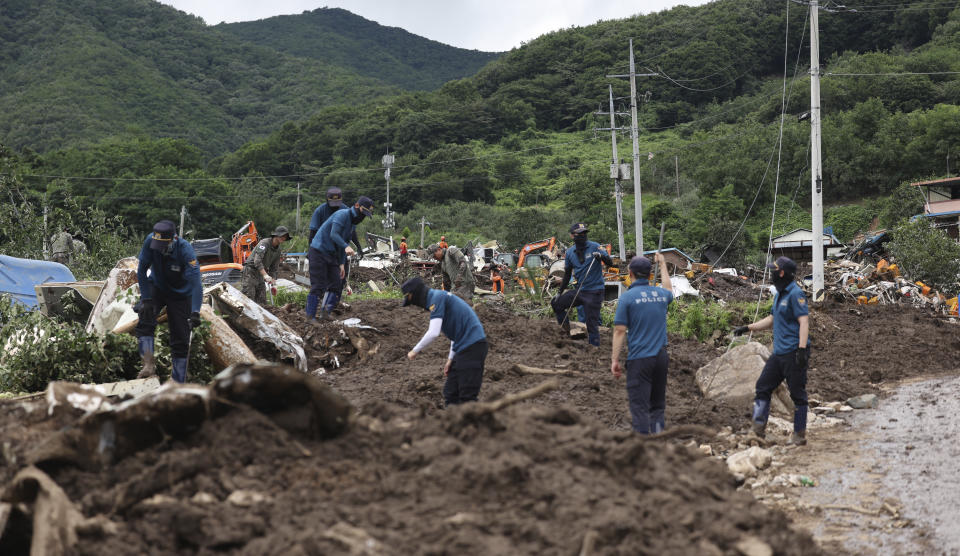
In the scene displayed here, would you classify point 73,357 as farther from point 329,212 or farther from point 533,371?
point 533,371

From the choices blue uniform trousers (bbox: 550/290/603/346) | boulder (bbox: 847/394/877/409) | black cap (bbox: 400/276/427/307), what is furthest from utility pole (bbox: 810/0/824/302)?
black cap (bbox: 400/276/427/307)

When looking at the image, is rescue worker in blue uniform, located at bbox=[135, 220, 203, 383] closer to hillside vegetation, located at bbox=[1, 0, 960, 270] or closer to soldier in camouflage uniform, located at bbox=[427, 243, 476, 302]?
soldier in camouflage uniform, located at bbox=[427, 243, 476, 302]

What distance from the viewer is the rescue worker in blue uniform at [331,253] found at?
452 inches

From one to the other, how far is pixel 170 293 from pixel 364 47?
486 feet

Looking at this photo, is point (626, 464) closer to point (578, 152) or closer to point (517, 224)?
point (517, 224)

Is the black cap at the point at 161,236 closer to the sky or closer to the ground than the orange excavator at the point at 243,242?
closer to the sky

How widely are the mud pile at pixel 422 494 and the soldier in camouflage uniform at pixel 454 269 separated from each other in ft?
38.4

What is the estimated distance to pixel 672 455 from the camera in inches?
186

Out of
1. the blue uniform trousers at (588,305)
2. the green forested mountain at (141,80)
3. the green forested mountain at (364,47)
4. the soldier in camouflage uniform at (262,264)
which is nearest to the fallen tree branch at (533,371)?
the blue uniform trousers at (588,305)

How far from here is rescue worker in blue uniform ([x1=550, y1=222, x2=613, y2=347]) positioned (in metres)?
11.1

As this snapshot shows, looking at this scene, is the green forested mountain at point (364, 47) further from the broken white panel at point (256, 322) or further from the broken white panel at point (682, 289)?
the broken white panel at point (256, 322)

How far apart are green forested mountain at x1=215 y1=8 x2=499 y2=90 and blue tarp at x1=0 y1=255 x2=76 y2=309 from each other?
12306 cm

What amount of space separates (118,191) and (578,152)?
143 ft

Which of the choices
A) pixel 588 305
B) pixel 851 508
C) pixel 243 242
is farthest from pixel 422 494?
pixel 243 242
